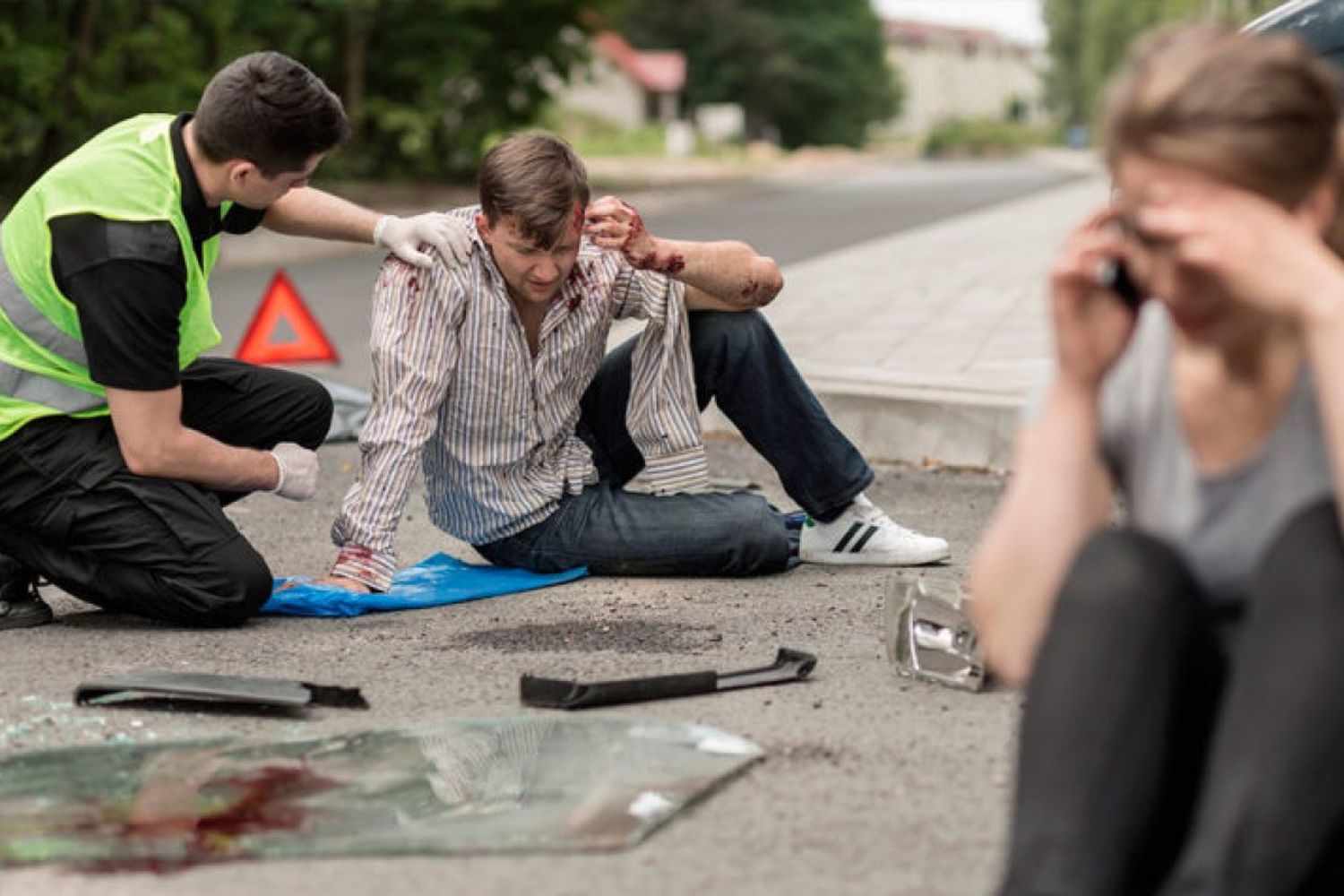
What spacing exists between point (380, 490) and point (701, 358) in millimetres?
944

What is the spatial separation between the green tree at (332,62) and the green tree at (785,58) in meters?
44.4

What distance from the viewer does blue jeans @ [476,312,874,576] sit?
18.2 ft

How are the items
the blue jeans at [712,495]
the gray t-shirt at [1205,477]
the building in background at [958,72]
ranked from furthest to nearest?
1. the building in background at [958,72]
2. the blue jeans at [712,495]
3. the gray t-shirt at [1205,477]

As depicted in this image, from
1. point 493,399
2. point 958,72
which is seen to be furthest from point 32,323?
point 958,72

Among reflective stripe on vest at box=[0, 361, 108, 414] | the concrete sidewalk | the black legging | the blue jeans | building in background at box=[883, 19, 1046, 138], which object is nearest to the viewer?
the black legging

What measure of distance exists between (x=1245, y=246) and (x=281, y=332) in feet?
25.4

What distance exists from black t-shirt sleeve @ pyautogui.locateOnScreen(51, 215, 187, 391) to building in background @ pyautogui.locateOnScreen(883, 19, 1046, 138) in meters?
147

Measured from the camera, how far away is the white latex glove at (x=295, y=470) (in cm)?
529

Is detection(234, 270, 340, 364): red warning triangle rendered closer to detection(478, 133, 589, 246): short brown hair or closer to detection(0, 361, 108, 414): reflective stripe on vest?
detection(0, 361, 108, 414): reflective stripe on vest

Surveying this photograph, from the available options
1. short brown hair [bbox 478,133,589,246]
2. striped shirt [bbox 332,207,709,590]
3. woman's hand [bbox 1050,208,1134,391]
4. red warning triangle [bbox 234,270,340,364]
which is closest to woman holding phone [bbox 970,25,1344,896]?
woman's hand [bbox 1050,208,1134,391]

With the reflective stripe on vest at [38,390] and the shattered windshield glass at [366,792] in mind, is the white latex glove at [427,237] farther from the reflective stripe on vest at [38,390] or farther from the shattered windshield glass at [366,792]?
the shattered windshield glass at [366,792]

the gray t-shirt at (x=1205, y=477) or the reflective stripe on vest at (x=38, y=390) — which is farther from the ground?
the gray t-shirt at (x=1205, y=477)

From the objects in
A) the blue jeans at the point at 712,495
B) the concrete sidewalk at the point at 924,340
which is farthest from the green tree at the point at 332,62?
the blue jeans at the point at 712,495

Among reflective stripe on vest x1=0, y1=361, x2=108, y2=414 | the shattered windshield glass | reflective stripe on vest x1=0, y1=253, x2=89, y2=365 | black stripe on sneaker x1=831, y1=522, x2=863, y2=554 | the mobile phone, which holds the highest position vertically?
the mobile phone
